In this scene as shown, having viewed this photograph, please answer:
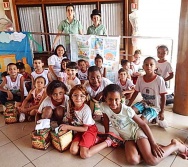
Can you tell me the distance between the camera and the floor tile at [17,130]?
6.61 ft

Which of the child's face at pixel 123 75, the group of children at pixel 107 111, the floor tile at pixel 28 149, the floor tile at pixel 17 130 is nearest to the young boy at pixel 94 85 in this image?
the group of children at pixel 107 111

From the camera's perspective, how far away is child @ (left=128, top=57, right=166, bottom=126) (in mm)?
1947

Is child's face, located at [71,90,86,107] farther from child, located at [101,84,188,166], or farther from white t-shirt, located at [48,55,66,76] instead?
white t-shirt, located at [48,55,66,76]

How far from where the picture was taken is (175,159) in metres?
1.55

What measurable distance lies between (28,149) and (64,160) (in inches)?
15.8

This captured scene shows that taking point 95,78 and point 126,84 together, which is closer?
point 95,78

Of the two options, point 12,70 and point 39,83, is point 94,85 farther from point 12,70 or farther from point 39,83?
point 12,70

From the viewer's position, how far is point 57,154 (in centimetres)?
170

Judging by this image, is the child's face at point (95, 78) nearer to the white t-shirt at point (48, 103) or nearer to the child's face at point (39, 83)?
the white t-shirt at point (48, 103)

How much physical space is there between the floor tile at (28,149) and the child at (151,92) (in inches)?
40.7

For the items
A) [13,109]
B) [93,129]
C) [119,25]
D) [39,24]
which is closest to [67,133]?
[93,129]

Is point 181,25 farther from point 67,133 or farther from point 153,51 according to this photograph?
point 153,51

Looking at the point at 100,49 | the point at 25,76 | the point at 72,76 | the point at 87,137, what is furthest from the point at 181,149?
the point at 25,76

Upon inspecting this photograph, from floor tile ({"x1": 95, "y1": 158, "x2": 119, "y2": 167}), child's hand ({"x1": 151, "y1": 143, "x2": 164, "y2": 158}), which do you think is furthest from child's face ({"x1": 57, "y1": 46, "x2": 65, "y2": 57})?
child's hand ({"x1": 151, "y1": 143, "x2": 164, "y2": 158})
